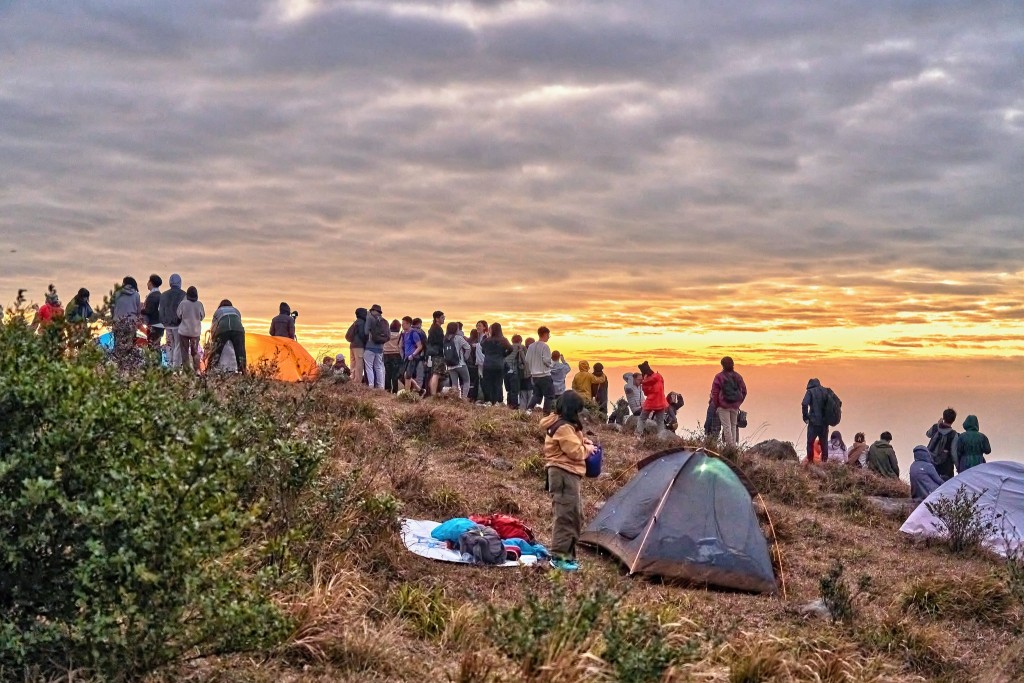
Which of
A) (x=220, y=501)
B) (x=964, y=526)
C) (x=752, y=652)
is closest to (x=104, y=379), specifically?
(x=220, y=501)

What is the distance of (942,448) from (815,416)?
3053 mm

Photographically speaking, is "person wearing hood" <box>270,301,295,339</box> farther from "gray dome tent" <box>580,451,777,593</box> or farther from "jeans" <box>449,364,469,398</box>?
"gray dome tent" <box>580,451,777,593</box>

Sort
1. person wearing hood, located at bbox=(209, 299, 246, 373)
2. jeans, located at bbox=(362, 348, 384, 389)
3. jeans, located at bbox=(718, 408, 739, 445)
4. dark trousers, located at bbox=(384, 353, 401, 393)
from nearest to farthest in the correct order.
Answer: person wearing hood, located at bbox=(209, 299, 246, 373) → jeans, located at bbox=(718, 408, 739, 445) → jeans, located at bbox=(362, 348, 384, 389) → dark trousers, located at bbox=(384, 353, 401, 393)

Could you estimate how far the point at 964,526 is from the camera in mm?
13781

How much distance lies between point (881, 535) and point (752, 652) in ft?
29.8

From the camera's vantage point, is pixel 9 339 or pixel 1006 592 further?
pixel 1006 592

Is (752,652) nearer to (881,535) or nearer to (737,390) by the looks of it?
(881,535)

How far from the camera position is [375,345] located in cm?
2130

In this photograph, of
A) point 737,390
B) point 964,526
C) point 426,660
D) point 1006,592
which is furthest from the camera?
point 737,390

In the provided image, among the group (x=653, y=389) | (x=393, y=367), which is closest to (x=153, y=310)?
(x=393, y=367)

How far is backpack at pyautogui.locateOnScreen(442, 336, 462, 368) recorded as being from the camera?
21438mm

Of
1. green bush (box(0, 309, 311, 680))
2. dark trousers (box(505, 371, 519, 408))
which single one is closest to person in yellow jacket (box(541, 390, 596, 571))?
green bush (box(0, 309, 311, 680))

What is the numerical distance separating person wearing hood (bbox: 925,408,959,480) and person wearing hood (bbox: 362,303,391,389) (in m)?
11.6

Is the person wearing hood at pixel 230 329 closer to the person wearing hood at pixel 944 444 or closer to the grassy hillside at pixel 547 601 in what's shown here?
the grassy hillside at pixel 547 601
